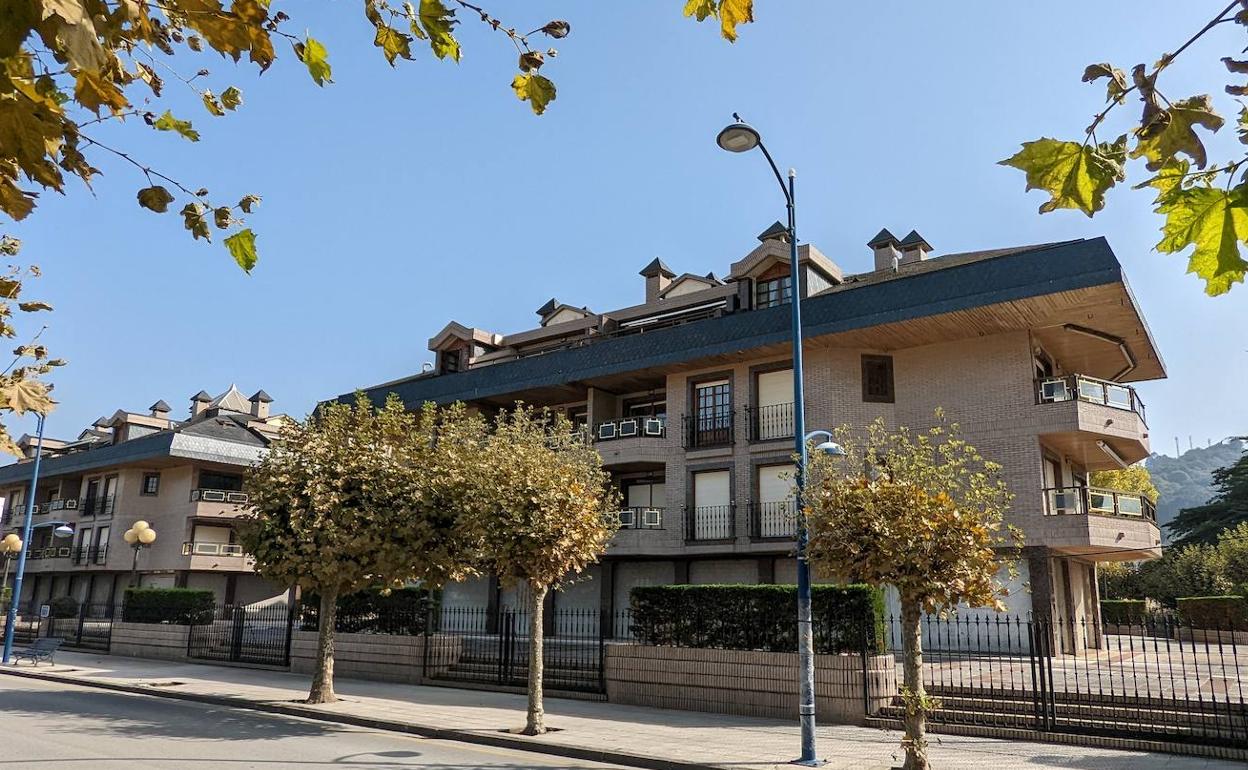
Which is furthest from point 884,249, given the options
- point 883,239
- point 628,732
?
point 628,732

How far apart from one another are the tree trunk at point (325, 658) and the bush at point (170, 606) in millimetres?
11712

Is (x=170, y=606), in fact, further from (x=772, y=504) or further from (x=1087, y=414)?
(x=1087, y=414)

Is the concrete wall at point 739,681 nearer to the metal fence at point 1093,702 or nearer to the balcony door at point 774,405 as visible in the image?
the metal fence at point 1093,702

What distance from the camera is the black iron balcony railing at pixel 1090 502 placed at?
71.1 feet

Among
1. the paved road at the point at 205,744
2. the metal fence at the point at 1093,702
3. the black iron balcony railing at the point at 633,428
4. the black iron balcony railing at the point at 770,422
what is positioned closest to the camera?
the paved road at the point at 205,744

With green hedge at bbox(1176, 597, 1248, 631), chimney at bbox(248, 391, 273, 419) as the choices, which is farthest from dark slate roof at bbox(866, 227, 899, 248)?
chimney at bbox(248, 391, 273, 419)

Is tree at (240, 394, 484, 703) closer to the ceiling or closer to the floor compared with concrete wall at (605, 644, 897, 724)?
closer to the ceiling

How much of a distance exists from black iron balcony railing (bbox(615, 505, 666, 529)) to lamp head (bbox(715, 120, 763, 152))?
57.3 feet

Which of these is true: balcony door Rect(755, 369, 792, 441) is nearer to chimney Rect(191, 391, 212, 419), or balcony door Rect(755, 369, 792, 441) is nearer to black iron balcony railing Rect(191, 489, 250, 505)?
black iron balcony railing Rect(191, 489, 250, 505)

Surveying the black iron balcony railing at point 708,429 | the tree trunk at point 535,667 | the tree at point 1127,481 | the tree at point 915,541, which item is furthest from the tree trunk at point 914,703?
the tree at point 1127,481

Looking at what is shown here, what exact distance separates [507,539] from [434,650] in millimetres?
8215

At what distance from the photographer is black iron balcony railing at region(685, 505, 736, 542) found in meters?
26.0

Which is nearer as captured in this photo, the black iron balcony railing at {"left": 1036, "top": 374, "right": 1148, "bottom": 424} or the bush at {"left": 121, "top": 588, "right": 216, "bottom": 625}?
the black iron balcony railing at {"left": 1036, "top": 374, "right": 1148, "bottom": 424}

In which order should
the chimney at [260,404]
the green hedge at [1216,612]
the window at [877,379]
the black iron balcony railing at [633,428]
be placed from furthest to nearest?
1. the chimney at [260,404]
2. the green hedge at [1216,612]
3. the black iron balcony railing at [633,428]
4. the window at [877,379]
